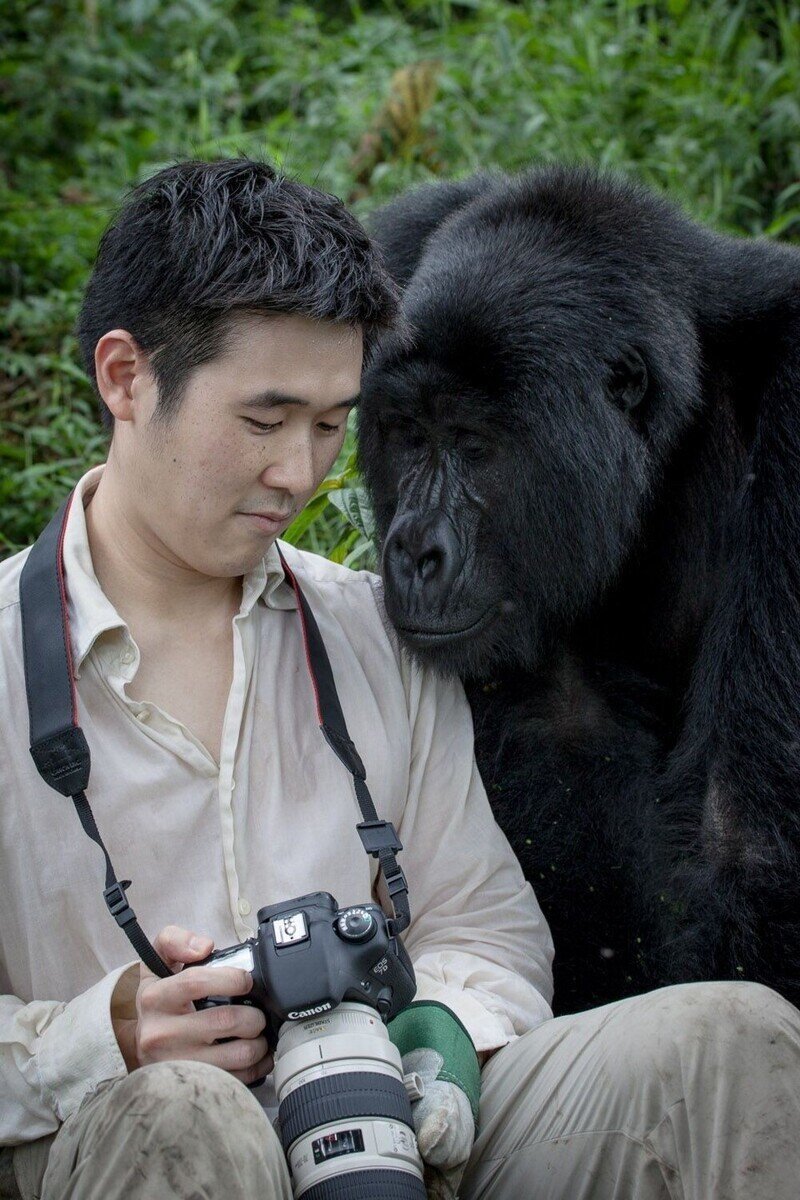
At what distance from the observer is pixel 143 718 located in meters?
2.66

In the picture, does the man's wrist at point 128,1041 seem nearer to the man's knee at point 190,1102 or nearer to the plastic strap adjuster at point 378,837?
the man's knee at point 190,1102

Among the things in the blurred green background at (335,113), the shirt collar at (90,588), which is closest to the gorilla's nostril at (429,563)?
the shirt collar at (90,588)

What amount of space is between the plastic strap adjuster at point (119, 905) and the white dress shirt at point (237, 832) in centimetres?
8

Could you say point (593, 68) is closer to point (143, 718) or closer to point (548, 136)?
point (548, 136)

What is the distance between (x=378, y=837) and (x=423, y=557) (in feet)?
2.55

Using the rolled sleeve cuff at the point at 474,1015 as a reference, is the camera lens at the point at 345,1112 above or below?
above

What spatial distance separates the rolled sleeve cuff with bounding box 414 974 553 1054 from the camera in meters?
2.64

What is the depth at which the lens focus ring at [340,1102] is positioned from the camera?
2111mm

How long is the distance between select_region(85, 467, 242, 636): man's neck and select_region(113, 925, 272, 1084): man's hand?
0.74m

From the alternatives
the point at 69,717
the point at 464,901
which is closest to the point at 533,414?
the point at 464,901

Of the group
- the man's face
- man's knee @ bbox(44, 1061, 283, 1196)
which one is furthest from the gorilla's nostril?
man's knee @ bbox(44, 1061, 283, 1196)

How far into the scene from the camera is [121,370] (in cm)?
276

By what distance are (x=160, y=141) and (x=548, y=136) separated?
2013 mm

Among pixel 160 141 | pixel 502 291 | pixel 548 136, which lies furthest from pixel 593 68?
pixel 502 291
